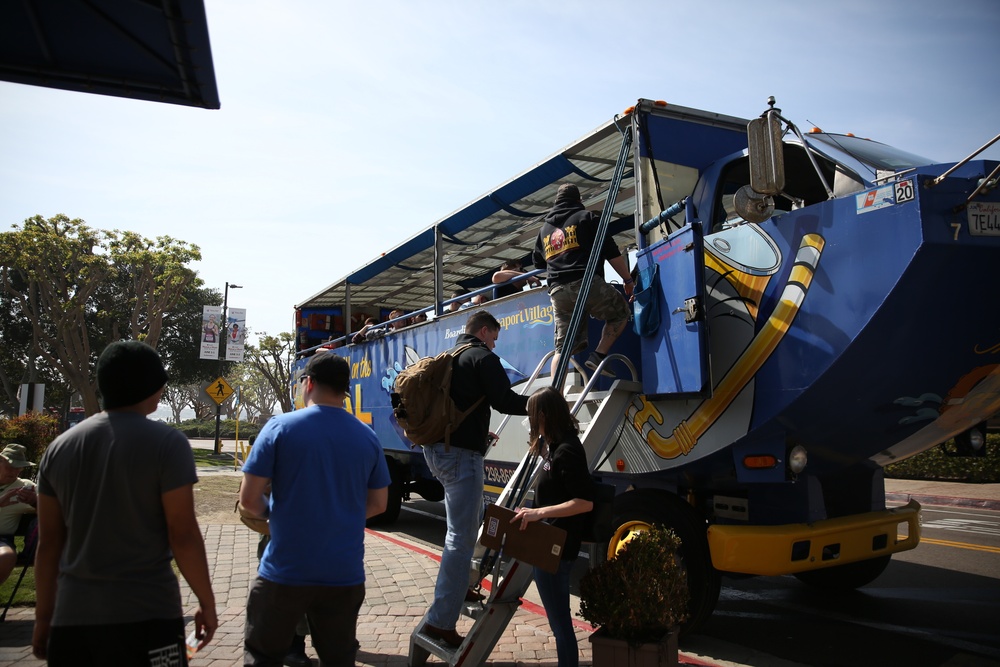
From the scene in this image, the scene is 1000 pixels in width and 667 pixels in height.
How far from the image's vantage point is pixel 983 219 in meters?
3.96

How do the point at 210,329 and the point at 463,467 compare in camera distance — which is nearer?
the point at 463,467

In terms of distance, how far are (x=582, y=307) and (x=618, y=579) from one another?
2060mm

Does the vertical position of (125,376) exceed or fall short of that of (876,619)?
it exceeds it

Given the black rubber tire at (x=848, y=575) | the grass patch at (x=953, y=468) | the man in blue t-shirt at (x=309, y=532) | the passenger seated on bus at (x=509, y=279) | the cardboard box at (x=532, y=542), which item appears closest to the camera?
the man in blue t-shirt at (x=309, y=532)

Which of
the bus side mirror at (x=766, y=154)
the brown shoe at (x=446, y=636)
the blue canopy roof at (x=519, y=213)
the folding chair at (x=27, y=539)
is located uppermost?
the blue canopy roof at (x=519, y=213)

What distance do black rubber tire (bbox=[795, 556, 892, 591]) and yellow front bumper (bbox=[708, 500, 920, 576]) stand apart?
120 cm

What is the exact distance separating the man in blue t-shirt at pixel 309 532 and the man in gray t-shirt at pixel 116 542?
390 mm

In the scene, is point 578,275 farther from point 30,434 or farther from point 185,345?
point 185,345

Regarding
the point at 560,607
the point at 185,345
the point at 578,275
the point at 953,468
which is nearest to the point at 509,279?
the point at 578,275

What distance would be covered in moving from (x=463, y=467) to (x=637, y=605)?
128cm

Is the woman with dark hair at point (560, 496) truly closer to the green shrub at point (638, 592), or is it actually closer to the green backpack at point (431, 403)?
the green shrub at point (638, 592)

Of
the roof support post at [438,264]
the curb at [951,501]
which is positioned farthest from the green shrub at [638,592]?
the curb at [951,501]

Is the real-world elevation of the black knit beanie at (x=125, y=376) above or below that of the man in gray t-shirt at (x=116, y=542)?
above

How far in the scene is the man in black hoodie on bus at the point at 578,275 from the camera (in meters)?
5.54
